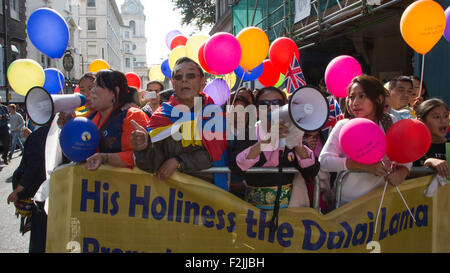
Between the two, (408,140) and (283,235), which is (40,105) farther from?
(408,140)

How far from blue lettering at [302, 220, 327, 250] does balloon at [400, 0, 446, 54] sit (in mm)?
2291

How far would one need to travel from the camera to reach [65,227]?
2.38 metres

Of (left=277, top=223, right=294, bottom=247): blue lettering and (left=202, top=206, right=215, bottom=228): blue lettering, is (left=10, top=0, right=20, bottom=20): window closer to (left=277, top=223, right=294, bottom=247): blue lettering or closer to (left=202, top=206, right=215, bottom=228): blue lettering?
(left=202, top=206, right=215, bottom=228): blue lettering

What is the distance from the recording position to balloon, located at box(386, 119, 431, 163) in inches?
91.0

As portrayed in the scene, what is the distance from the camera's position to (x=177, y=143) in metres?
2.56

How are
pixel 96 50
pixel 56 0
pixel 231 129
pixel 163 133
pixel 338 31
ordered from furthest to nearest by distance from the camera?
pixel 96 50
pixel 56 0
pixel 338 31
pixel 231 129
pixel 163 133

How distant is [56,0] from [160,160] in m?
35.7

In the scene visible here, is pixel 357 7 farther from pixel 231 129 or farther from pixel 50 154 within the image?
pixel 50 154

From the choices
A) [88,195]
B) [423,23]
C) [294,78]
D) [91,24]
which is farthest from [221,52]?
[91,24]

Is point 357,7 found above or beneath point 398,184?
above

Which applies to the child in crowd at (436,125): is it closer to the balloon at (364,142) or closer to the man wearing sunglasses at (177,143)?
the balloon at (364,142)
